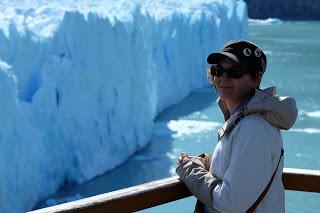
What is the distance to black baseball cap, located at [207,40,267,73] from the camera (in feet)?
3.04

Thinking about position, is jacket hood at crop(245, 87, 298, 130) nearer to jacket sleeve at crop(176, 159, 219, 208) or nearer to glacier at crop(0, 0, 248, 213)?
jacket sleeve at crop(176, 159, 219, 208)

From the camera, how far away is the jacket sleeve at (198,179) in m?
0.93

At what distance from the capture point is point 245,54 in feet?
3.05

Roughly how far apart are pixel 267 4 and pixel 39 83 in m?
27.8

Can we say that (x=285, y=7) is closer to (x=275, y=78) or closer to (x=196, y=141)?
(x=275, y=78)

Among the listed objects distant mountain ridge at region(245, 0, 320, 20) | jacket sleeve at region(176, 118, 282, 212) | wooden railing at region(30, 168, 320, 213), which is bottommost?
distant mountain ridge at region(245, 0, 320, 20)

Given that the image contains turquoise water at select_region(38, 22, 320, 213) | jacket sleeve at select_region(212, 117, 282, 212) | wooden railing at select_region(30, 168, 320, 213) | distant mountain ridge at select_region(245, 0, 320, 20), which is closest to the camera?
jacket sleeve at select_region(212, 117, 282, 212)

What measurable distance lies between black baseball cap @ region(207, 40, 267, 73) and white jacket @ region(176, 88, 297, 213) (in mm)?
46

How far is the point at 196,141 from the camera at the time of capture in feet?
22.7

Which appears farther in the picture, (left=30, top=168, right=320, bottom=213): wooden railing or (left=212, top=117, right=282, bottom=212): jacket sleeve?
(left=30, top=168, right=320, bottom=213): wooden railing

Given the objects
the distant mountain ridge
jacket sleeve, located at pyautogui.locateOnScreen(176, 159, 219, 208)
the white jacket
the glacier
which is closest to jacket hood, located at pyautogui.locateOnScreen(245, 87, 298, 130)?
the white jacket

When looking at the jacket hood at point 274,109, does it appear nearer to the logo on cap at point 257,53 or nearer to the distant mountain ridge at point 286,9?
the logo on cap at point 257,53

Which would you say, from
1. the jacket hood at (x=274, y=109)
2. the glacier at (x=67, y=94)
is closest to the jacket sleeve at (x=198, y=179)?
the jacket hood at (x=274, y=109)

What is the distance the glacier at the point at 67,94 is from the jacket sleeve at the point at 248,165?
11.5 feet
